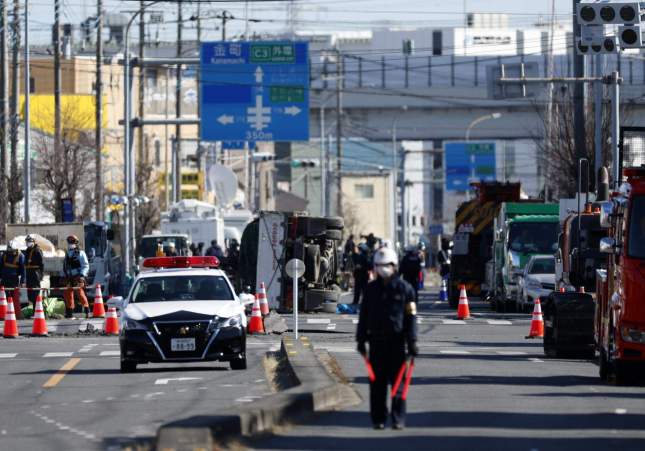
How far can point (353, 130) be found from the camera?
3452 inches

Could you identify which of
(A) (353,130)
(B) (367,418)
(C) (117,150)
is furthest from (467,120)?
(B) (367,418)

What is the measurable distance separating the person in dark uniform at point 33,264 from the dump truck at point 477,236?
14291 mm

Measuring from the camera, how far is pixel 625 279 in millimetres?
18703

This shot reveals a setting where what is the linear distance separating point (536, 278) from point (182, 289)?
17.9 m

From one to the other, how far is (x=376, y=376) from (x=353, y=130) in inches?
2929

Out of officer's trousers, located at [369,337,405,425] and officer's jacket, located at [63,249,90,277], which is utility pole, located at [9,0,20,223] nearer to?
officer's jacket, located at [63,249,90,277]

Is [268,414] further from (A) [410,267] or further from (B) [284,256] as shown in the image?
(B) [284,256]

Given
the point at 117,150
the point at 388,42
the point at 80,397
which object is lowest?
the point at 80,397

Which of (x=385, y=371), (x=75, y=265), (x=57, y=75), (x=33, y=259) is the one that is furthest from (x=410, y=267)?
(x=385, y=371)

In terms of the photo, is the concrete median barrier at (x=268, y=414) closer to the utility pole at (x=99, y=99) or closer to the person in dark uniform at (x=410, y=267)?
the person in dark uniform at (x=410, y=267)

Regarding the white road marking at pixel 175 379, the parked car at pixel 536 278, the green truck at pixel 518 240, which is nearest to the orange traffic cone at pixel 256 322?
the white road marking at pixel 175 379

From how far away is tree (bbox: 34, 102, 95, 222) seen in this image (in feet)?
184

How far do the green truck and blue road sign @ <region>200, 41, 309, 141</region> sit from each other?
874 cm

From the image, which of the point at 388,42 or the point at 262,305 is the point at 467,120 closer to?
the point at 262,305
